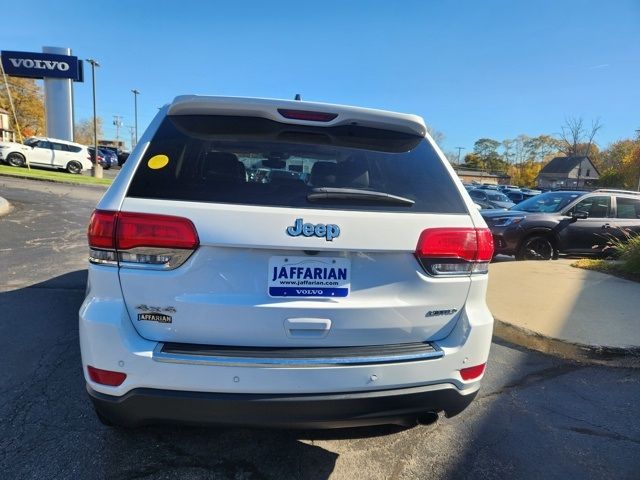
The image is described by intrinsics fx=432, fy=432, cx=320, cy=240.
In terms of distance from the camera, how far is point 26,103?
64375mm

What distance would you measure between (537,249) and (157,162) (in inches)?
350

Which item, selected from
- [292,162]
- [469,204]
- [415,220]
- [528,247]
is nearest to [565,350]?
[469,204]

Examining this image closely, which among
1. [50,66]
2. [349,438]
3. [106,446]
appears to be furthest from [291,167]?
[50,66]

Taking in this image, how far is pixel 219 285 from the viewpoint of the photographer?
1902 millimetres

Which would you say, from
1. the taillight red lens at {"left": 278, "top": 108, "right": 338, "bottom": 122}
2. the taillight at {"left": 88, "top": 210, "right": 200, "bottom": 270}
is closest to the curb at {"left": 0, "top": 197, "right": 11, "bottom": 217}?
the taillight at {"left": 88, "top": 210, "right": 200, "bottom": 270}

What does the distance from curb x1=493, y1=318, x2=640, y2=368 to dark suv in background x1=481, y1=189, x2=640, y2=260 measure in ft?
15.1

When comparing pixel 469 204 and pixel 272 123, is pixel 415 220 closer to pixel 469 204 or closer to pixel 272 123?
pixel 469 204

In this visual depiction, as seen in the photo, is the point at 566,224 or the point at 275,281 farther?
the point at 566,224

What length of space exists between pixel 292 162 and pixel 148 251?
0.87 meters

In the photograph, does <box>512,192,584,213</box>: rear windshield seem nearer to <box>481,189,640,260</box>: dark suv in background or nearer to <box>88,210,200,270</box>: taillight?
<box>481,189,640,260</box>: dark suv in background

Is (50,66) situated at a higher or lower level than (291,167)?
higher

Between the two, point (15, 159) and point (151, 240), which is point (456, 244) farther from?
point (15, 159)

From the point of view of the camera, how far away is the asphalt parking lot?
2357mm

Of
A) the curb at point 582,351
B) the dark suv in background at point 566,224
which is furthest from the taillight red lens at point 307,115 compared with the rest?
the dark suv in background at point 566,224
